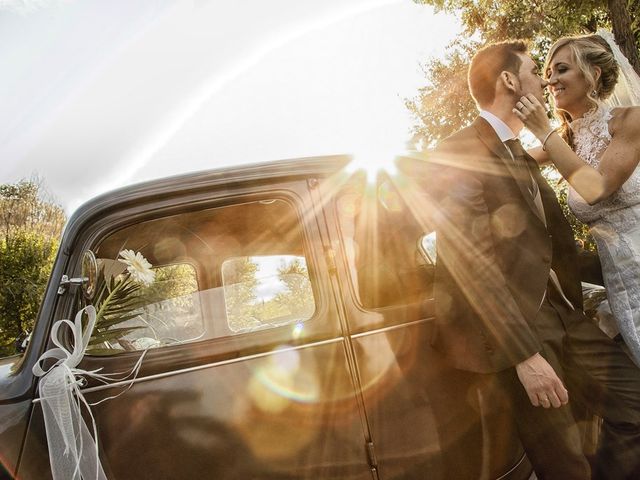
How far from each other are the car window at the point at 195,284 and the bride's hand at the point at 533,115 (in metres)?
1.18

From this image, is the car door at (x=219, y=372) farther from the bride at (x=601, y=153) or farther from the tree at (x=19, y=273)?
the tree at (x=19, y=273)

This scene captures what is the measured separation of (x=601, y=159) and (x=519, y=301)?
87 centimetres

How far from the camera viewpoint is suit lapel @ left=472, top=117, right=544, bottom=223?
1888 millimetres

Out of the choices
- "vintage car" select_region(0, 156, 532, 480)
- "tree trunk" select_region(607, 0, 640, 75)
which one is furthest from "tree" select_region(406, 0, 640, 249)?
"vintage car" select_region(0, 156, 532, 480)

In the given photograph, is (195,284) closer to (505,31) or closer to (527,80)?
(527,80)

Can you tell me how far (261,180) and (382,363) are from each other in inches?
37.6

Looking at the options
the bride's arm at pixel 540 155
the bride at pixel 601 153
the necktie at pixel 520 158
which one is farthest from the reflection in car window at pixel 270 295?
the bride's arm at pixel 540 155

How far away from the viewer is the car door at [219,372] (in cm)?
176

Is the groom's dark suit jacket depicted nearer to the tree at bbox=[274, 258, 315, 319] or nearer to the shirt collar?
the shirt collar

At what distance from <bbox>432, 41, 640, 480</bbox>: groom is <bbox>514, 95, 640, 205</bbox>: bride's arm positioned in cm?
10

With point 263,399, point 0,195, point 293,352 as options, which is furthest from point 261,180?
point 0,195

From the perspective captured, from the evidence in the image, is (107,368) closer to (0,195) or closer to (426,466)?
(426,466)

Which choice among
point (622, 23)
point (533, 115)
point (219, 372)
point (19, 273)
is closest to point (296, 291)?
point (219, 372)

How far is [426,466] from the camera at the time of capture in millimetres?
1900
